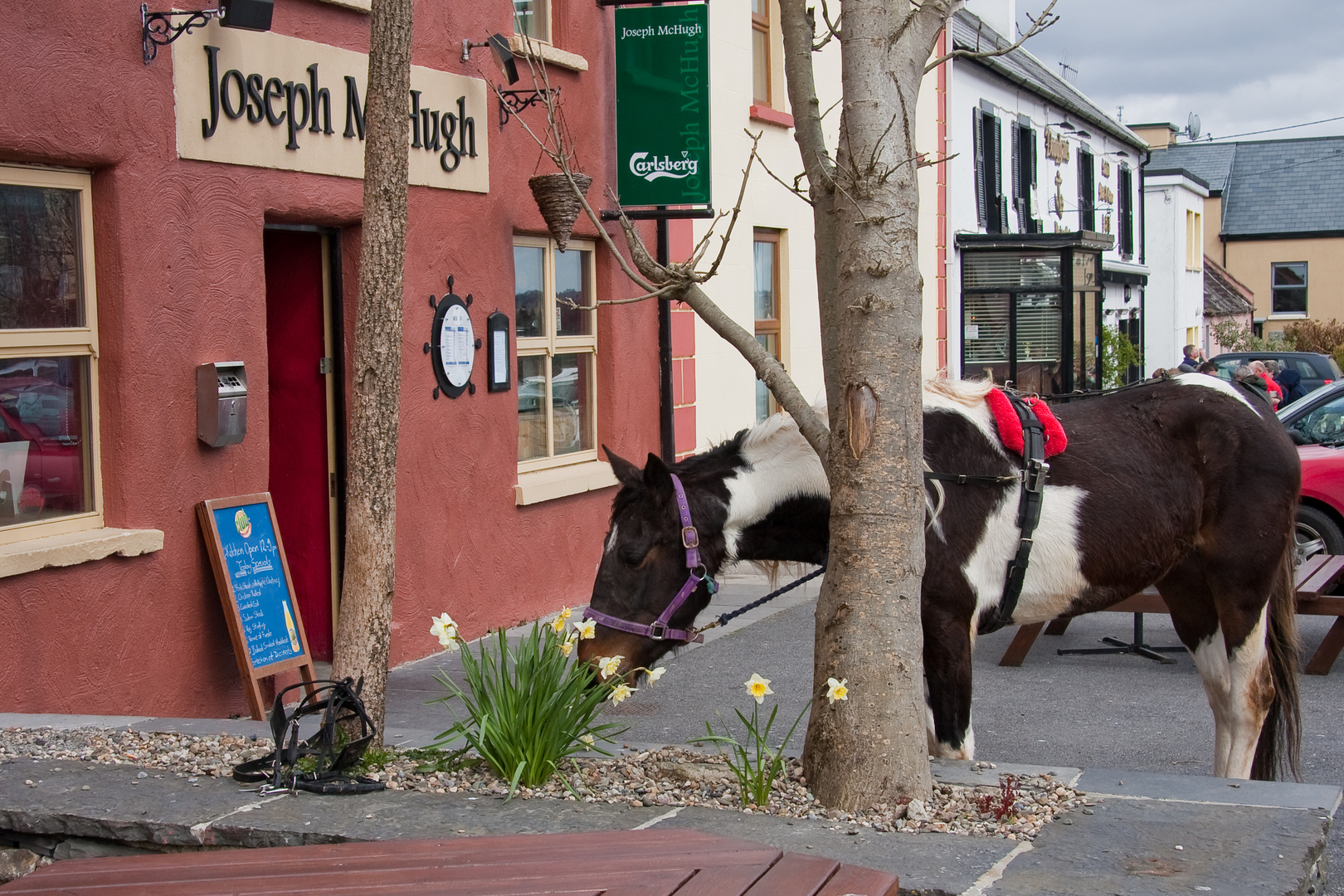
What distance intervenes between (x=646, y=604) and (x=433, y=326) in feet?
13.7

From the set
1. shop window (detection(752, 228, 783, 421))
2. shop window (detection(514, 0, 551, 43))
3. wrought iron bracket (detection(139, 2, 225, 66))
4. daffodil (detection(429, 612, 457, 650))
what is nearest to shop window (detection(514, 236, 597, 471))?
shop window (detection(514, 0, 551, 43))

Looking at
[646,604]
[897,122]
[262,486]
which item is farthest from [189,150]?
[897,122]

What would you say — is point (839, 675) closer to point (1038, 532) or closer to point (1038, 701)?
point (1038, 532)

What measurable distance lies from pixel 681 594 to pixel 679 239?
24.1ft

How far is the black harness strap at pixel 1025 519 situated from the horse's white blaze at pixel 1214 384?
3.35 ft

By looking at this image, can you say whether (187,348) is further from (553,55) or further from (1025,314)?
(1025,314)

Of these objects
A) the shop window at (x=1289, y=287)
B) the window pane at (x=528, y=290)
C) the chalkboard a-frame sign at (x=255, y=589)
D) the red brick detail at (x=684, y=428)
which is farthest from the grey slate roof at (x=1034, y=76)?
the shop window at (x=1289, y=287)

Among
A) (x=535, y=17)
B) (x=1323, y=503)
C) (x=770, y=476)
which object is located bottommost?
(x=1323, y=503)

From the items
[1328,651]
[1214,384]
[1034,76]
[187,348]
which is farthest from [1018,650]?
[1034,76]

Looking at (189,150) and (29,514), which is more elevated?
(189,150)

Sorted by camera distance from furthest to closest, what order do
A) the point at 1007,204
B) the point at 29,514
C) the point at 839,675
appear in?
the point at 1007,204 → the point at 29,514 → the point at 839,675

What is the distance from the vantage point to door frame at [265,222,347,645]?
796cm

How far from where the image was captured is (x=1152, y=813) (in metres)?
3.68

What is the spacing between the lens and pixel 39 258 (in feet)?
19.7
